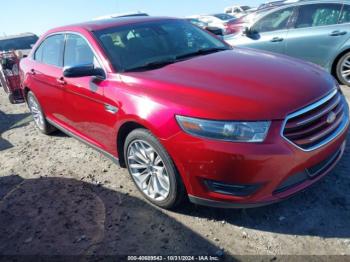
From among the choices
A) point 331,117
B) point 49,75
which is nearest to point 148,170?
point 331,117

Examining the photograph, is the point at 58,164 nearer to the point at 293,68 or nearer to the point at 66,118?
the point at 66,118

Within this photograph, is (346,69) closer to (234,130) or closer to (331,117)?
(331,117)

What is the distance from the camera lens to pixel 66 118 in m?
4.39

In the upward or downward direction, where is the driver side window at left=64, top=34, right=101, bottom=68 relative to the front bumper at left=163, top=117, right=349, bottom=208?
upward

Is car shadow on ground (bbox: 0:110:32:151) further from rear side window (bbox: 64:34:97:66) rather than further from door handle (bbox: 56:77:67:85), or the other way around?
rear side window (bbox: 64:34:97:66)

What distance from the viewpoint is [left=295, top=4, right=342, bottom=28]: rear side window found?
617 cm

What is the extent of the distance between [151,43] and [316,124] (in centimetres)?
197

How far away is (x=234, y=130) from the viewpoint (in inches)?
98.3

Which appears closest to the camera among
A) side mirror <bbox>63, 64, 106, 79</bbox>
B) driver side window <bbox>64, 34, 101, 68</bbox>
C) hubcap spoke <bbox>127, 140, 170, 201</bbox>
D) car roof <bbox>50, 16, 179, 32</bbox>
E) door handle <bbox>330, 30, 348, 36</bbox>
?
hubcap spoke <bbox>127, 140, 170, 201</bbox>

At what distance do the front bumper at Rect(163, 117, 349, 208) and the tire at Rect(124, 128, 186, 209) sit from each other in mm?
111

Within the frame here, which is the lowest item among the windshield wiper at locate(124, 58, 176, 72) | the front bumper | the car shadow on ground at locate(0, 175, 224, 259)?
the car shadow on ground at locate(0, 175, 224, 259)

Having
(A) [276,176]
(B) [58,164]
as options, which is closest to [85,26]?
(B) [58,164]

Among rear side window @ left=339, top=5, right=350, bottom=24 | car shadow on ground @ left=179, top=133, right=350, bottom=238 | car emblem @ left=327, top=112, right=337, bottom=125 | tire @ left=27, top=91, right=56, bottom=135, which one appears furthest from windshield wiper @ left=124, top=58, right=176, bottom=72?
rear side window @ left=339, top=5, right=350, bottom=24

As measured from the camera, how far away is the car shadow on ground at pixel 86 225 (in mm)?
2857
